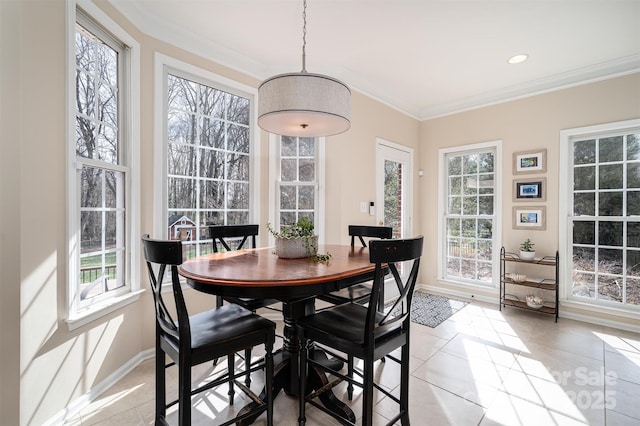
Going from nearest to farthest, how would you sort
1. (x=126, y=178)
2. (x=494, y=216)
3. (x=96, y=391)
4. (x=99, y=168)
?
(x=96, y=391) → (x=99, y=168) → (x=126, y=178) → (x=494, y=216)

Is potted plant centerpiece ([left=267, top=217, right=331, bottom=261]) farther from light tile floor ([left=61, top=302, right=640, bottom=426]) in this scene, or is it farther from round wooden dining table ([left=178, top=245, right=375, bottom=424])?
light tile floor ([left=61, top=302, right=640, bottom=426])

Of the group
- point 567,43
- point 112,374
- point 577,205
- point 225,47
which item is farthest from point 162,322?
point 577,205

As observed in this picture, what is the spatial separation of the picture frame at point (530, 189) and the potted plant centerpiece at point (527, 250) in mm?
516

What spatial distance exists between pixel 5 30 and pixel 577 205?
16.3ft

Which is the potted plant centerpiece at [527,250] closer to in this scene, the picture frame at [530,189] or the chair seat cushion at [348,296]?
the picture frame at [530,189]

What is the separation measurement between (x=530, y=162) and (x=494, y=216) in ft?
2.55

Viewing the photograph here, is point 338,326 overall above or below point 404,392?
above

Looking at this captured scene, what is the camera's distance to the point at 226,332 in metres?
1.47

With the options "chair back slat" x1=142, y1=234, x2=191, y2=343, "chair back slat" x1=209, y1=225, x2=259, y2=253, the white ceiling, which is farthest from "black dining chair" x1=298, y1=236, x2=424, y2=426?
the white ceiling

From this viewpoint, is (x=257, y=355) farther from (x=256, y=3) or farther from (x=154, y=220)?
(x=256, y=3)

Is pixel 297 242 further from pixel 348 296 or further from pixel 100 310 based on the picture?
pixel 100 310

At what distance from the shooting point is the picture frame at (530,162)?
3525 mm

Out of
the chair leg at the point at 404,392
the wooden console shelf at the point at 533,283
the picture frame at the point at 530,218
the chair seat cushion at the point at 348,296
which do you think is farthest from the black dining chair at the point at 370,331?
the picture frame at the point at 530,218

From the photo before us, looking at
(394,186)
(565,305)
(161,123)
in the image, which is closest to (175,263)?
(161,123)
